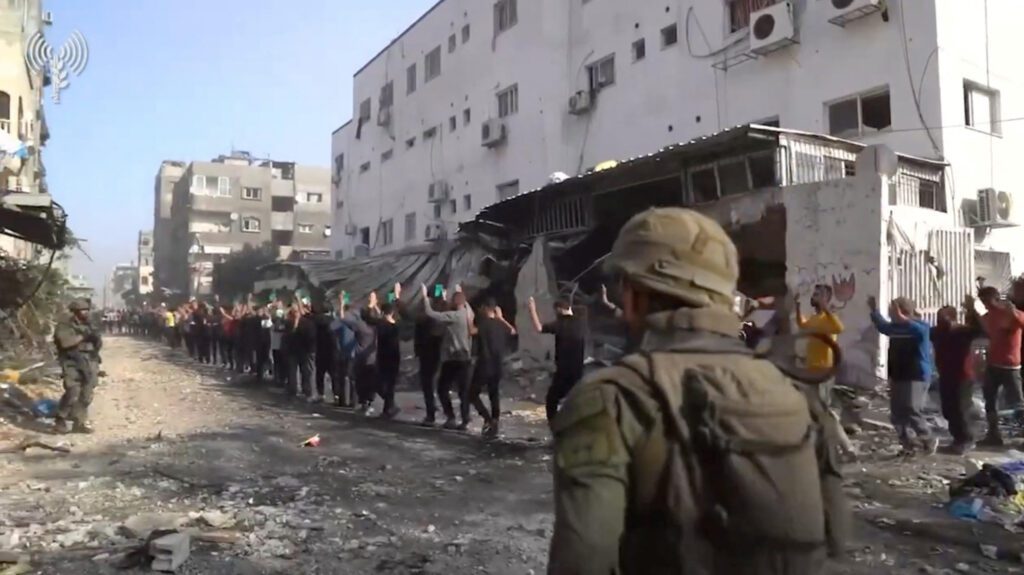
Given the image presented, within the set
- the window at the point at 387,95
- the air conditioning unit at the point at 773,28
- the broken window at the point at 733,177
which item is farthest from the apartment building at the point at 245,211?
the broken window at the point at 733,177

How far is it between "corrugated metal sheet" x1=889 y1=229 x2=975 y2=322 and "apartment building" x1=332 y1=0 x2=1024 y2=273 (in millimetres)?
470

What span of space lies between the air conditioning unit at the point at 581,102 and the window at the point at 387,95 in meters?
13.0

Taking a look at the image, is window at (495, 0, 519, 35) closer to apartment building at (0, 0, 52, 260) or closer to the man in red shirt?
apartment building at (0, 0, 52, 260)

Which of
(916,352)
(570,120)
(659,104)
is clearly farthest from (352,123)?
(916,352)

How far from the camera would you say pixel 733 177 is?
503 inches

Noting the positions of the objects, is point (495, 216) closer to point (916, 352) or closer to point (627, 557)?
point (916, 352)

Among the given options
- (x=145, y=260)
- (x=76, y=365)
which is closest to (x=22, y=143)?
(x=76, y=365)

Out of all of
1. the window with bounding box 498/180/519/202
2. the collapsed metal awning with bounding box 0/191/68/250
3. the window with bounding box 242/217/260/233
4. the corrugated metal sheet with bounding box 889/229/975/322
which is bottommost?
the corrugated metal sheet with bounding box 889/229/975/322

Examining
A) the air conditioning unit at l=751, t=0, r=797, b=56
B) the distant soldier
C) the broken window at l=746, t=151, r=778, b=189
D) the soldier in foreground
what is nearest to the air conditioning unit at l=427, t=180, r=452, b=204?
the air conditioning unit at l=751, t=0, r=797, b=56

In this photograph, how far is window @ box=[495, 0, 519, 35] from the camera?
931 inches

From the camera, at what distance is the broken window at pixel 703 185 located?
515 inches

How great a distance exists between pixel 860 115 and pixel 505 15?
44.8 feet

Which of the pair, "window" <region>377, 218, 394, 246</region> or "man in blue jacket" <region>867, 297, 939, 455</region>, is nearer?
"man in blue jacket" <region>867, 297, 939, 455</region>

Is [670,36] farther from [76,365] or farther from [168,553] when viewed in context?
[168,553]
